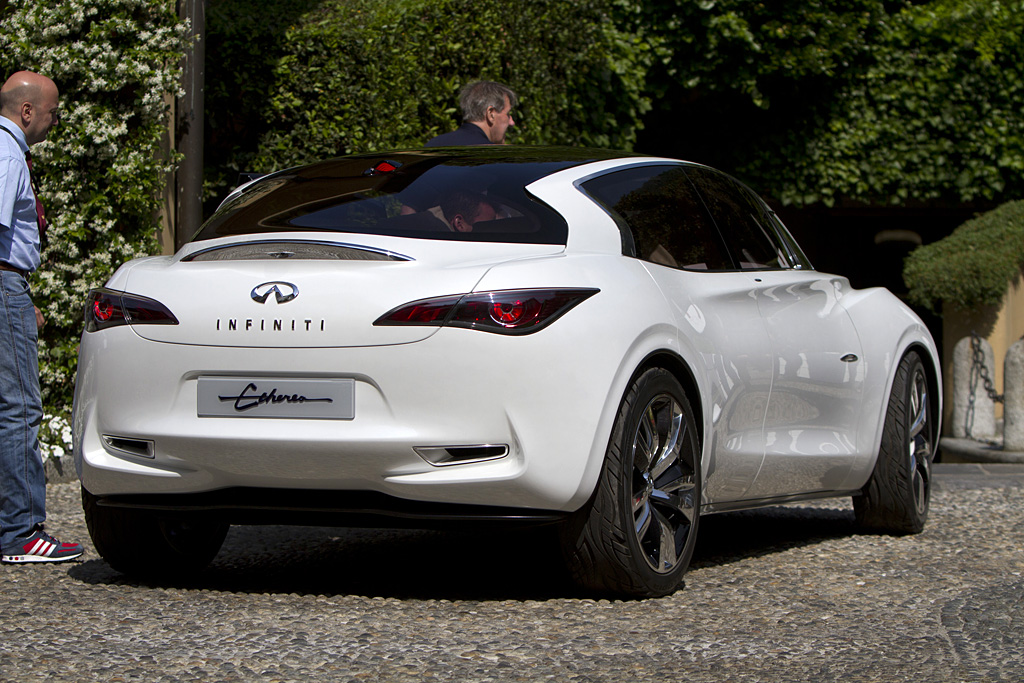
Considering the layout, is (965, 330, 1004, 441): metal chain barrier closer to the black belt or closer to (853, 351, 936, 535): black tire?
(853, 351, 936, 535): black tire

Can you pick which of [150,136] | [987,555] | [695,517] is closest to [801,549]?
[987,555]

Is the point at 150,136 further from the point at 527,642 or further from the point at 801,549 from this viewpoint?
the point at 527,642

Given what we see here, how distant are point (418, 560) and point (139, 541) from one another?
1092 mm

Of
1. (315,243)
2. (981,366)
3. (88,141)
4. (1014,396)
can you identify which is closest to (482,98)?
(88,141)

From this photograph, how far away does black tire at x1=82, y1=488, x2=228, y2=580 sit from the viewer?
499 cm

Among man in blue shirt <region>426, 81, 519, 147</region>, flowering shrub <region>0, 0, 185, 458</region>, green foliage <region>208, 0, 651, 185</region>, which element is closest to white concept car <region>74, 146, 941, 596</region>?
man in blue shirt <region>426, 81, 519, 147</region>

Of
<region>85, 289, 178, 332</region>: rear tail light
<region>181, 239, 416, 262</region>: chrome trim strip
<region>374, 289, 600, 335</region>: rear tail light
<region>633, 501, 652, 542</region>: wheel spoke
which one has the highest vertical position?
<region>181, 239, 416, 262</region>: chrome trim strip

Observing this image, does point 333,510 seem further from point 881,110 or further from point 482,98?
point 881,110

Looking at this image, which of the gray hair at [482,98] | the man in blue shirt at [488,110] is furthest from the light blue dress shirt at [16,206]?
the gray hair at [482,98]

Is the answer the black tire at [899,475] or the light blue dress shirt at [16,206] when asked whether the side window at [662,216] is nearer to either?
the black tire at [899,475]

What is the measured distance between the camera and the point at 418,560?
5598mm

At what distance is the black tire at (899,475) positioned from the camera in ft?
20.9

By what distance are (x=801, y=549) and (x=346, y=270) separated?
263 cm

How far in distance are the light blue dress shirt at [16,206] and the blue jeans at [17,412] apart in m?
0.08
